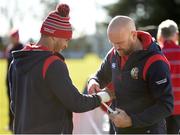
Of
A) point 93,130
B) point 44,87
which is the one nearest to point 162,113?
point 44,87

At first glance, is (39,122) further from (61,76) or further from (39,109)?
(61,76)

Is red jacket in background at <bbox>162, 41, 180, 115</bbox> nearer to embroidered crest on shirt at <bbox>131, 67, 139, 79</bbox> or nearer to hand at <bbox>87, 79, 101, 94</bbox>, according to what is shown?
hand at <bbox>87, 79, 101, 94</bbox>

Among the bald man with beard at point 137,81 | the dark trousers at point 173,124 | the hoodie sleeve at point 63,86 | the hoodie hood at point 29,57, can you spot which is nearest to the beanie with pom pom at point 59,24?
the hoodie hood at point 29,57

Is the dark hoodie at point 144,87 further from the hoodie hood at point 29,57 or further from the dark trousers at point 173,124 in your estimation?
the dark trousers at point 173,124

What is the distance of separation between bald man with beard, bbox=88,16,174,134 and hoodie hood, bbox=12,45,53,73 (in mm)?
640

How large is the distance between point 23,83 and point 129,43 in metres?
0.99

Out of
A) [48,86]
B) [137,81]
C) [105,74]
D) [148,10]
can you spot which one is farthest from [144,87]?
[148,10]

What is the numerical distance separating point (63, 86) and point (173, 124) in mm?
2516

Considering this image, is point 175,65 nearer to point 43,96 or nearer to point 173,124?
point 173,124

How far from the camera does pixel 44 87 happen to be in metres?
4.49

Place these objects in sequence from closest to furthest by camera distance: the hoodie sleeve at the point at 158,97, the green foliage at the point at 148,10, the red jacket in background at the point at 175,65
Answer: the hoodie sleeve at the point at 158,97, the red jacket in background at the point at 175,65, the green foliage at the point at 148,10

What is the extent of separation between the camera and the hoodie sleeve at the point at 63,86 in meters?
4.43

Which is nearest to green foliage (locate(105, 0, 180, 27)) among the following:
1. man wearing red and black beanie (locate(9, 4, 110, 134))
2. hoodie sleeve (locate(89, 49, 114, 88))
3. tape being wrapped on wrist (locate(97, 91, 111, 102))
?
hoodie sleeve (locate(89, 49, 114, 88))

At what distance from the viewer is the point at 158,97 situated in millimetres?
4605
